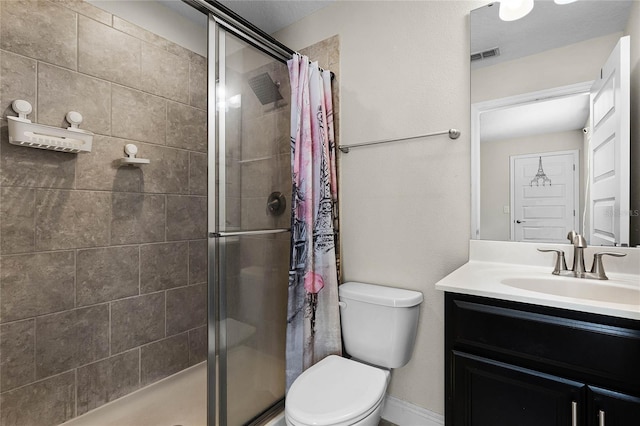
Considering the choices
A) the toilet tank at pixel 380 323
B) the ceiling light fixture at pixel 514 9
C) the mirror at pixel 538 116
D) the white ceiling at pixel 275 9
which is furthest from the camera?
the white ceiling at pixel 275 9

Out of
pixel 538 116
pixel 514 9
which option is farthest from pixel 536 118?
pixel 514 9

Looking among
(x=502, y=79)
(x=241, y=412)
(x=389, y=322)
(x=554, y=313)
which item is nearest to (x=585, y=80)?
(x=502, y=79)

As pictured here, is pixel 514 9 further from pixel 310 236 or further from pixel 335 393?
pixel 335 393

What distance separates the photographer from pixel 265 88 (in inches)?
59.7

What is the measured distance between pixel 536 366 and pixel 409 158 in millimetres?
1056

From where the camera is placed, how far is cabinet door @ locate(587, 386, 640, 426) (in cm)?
81

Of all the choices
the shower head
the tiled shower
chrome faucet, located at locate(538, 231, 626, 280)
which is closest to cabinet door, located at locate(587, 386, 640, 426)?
chrome faucet, located at locate(538, 231, 626, 280)

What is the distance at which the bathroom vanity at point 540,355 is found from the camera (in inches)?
32.7

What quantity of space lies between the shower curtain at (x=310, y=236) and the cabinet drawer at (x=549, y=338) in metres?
0.70

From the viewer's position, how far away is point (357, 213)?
1.83 m

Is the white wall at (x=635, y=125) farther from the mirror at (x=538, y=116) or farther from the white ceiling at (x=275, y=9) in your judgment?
the white ceiling at (x=275, y=9)

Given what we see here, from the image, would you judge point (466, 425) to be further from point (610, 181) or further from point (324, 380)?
point (610, 181)

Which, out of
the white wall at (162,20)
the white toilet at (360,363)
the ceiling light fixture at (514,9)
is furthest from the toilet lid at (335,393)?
the white wall at (162,20)

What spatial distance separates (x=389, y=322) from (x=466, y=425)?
1.65 feet
